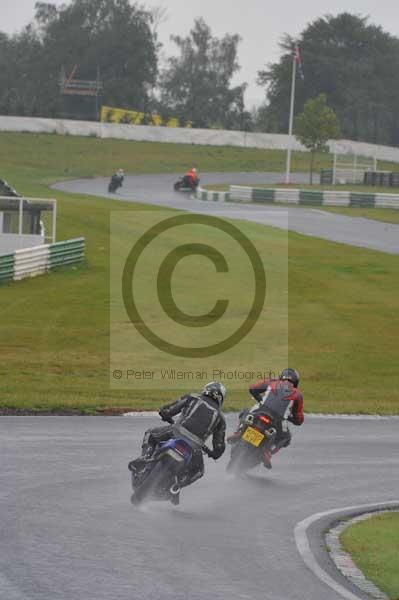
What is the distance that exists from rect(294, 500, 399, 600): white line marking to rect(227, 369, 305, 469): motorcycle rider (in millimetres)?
1743

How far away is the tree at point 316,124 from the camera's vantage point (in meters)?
73.8

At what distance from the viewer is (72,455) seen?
14422 mm

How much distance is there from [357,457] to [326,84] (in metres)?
99.3

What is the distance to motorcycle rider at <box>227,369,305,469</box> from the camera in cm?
1423

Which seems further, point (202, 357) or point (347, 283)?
point (347, 283)

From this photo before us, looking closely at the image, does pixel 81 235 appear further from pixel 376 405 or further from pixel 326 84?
pixel 326 84

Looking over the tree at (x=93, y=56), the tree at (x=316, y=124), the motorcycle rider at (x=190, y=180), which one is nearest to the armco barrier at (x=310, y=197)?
the motorcycle rider at (x=190, y=180)

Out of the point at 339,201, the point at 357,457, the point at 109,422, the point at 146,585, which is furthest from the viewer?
the point at 339,201

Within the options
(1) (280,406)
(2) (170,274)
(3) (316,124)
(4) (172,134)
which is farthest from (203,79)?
(1) (280,406)

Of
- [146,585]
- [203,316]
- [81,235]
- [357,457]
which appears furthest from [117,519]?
[81,235]

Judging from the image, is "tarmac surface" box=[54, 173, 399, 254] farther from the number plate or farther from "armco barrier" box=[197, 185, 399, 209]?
the number plate

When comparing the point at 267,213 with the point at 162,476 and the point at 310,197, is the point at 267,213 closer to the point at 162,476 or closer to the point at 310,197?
the point at 310,197

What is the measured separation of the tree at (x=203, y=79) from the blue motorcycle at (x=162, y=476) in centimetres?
11309

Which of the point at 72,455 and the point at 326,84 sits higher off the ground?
the point at 326,84
